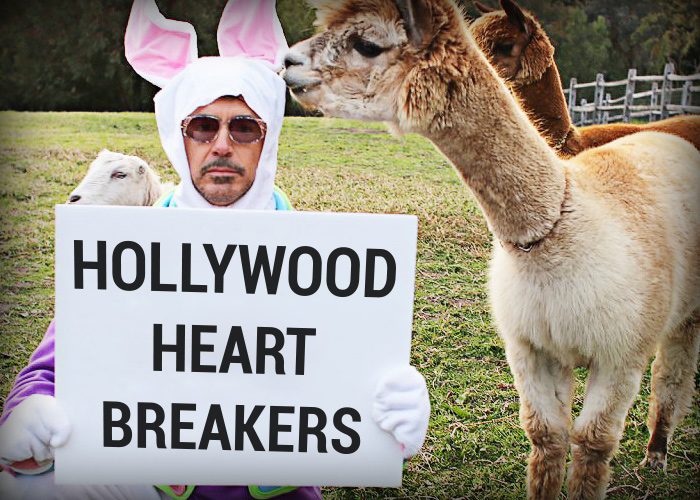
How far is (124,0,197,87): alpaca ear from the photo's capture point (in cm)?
197

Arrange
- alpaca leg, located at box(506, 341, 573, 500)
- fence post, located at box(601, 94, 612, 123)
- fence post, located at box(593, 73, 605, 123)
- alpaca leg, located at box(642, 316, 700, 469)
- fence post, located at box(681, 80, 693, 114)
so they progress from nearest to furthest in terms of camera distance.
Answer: alpaca leg, located at box(506, 341, 573, 500) → alpaca leg, located at box(642, 316, 700, 469) → fence post, located at box(681, 80, 693, 114) → fence post, located at box(593, 73, 605, 123) → fence post, located at box(601, 94, 612, 123)

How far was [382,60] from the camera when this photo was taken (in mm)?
2059

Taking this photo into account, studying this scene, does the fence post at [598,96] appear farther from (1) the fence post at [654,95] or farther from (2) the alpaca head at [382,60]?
(2) the alpaca head at [382,60]

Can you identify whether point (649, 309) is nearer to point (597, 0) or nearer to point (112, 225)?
point (112, 225)

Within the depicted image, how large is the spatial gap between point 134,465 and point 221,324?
1.25 ft

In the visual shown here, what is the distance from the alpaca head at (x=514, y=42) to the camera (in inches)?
131

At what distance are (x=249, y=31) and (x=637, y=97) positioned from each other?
1316 centimetres


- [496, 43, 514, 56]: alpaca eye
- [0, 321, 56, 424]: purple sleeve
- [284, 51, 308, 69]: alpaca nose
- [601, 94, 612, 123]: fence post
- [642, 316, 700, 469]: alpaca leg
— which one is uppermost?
[601, 94, 612, 123]: fence post

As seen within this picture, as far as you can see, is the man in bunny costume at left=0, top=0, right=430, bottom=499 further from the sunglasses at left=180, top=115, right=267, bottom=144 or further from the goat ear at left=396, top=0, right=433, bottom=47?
the goat ear at left=396, top=0, right=433, bottom=47

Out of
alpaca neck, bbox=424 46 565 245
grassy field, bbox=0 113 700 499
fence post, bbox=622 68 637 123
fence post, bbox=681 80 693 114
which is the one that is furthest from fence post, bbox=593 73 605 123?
alpaca neck, bbox=424 46 565 245

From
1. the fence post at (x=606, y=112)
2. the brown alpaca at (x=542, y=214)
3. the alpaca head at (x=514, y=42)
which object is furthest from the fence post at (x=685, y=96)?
the brown alpaca at (x=542, y=214)

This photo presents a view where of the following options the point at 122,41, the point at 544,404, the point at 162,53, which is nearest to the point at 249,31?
the point at 162,53

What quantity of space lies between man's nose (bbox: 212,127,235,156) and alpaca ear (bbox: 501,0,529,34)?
183 centimetres

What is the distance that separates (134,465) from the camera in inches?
66.1
